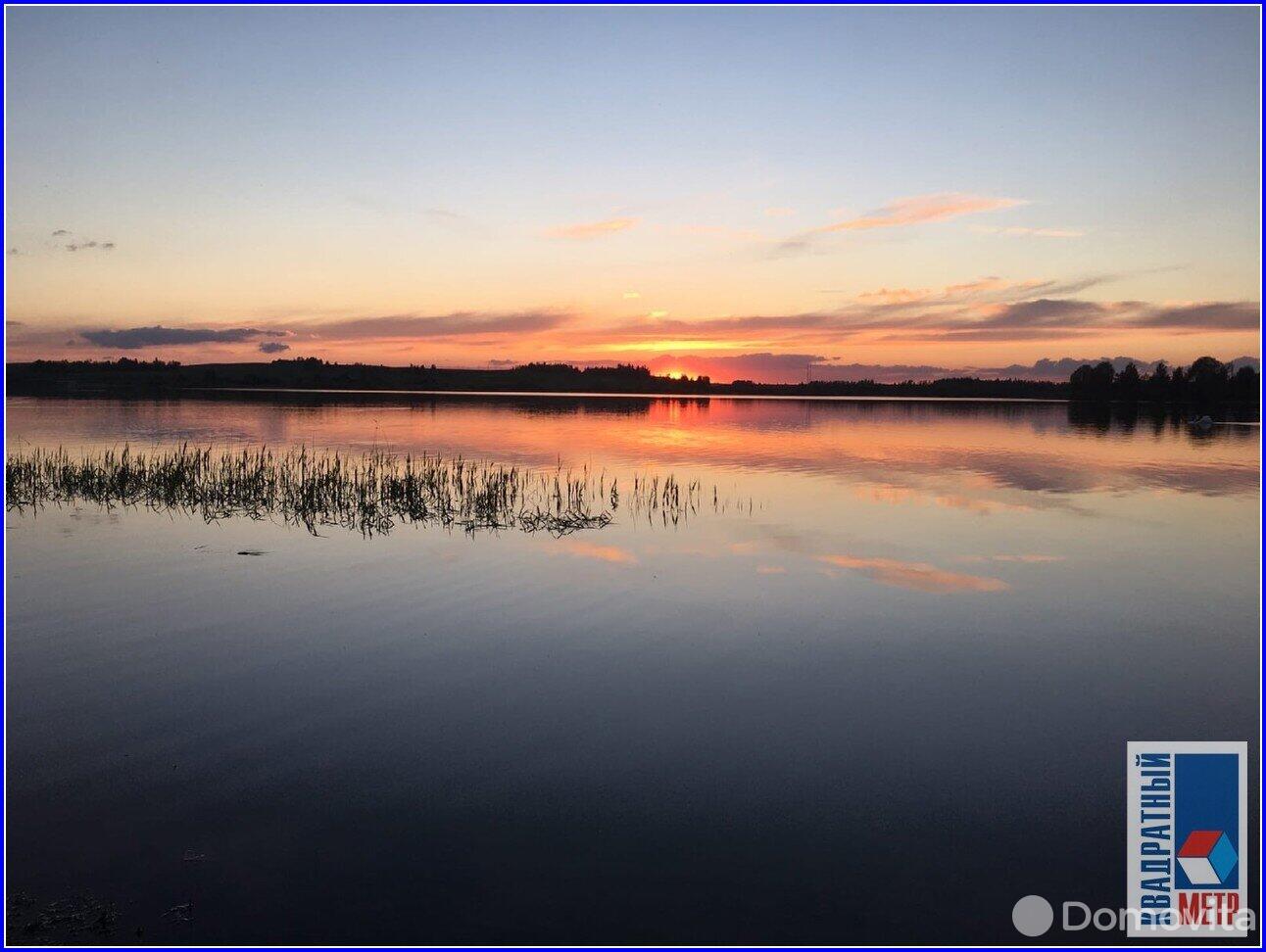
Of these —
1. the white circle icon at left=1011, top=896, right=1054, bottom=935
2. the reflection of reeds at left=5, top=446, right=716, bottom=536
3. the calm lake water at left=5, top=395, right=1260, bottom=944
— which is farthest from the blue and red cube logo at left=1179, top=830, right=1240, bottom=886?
the reflection of reeds at left=5, top=446, right=716, bottom=536

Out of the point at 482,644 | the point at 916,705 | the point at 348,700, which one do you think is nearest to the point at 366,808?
the point at 348,700

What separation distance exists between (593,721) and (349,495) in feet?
50.9

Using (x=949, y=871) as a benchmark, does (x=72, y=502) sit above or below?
above

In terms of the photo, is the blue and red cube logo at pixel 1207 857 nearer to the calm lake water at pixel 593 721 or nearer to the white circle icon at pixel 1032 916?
the calm lake water at pixel 593 721

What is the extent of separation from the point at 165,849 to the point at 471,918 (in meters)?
2.49

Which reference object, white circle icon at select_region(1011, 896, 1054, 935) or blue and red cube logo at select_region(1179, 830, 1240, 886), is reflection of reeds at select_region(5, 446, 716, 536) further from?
white circle icon at select_region(1011, 896, 1054, 935)

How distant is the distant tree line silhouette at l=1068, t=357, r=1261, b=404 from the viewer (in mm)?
105188

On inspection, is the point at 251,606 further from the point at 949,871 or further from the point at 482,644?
the point at 949,871

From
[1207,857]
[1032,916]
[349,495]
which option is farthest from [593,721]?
[349,495]

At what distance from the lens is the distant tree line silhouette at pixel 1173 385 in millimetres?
105188

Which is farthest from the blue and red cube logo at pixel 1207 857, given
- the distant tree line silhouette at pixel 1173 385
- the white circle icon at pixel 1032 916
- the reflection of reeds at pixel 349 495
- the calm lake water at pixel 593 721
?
the distant tree line silhouette at pixel 1173 385

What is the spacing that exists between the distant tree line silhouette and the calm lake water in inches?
4187

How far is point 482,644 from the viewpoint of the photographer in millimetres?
11219

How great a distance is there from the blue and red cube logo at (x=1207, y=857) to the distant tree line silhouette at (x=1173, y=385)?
118722mm
